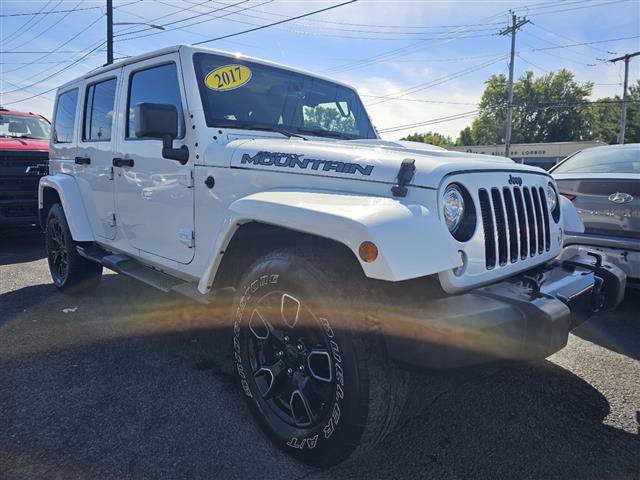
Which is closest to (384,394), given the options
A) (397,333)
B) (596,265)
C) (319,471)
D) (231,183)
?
(397,333)

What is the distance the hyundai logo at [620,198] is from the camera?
391cm

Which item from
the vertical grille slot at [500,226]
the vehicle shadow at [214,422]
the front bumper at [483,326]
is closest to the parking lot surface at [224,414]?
the vehicle shadow at [214,422]

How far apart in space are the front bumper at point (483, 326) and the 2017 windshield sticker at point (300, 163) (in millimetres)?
701

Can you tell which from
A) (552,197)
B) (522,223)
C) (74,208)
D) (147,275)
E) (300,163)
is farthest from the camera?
(74,208)

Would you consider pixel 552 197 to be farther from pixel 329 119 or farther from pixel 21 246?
pixel 21 246

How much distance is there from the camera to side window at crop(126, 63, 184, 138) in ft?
10.1

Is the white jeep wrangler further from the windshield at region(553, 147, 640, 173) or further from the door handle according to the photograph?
the windshield at region(553, 147, 640, 173)

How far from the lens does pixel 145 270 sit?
3.59m

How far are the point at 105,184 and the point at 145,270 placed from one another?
928 millimetres

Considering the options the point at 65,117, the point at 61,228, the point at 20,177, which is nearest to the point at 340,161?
the point at 61,228

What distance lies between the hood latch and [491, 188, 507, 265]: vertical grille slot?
1.75 ft

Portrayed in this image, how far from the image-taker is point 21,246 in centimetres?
773

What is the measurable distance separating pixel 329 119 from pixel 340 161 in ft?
4.93

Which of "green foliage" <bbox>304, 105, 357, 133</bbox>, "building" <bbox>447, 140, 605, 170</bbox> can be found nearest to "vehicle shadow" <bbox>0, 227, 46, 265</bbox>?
"green foliage" <bbox>304, 105, 357, 133</bbox>
